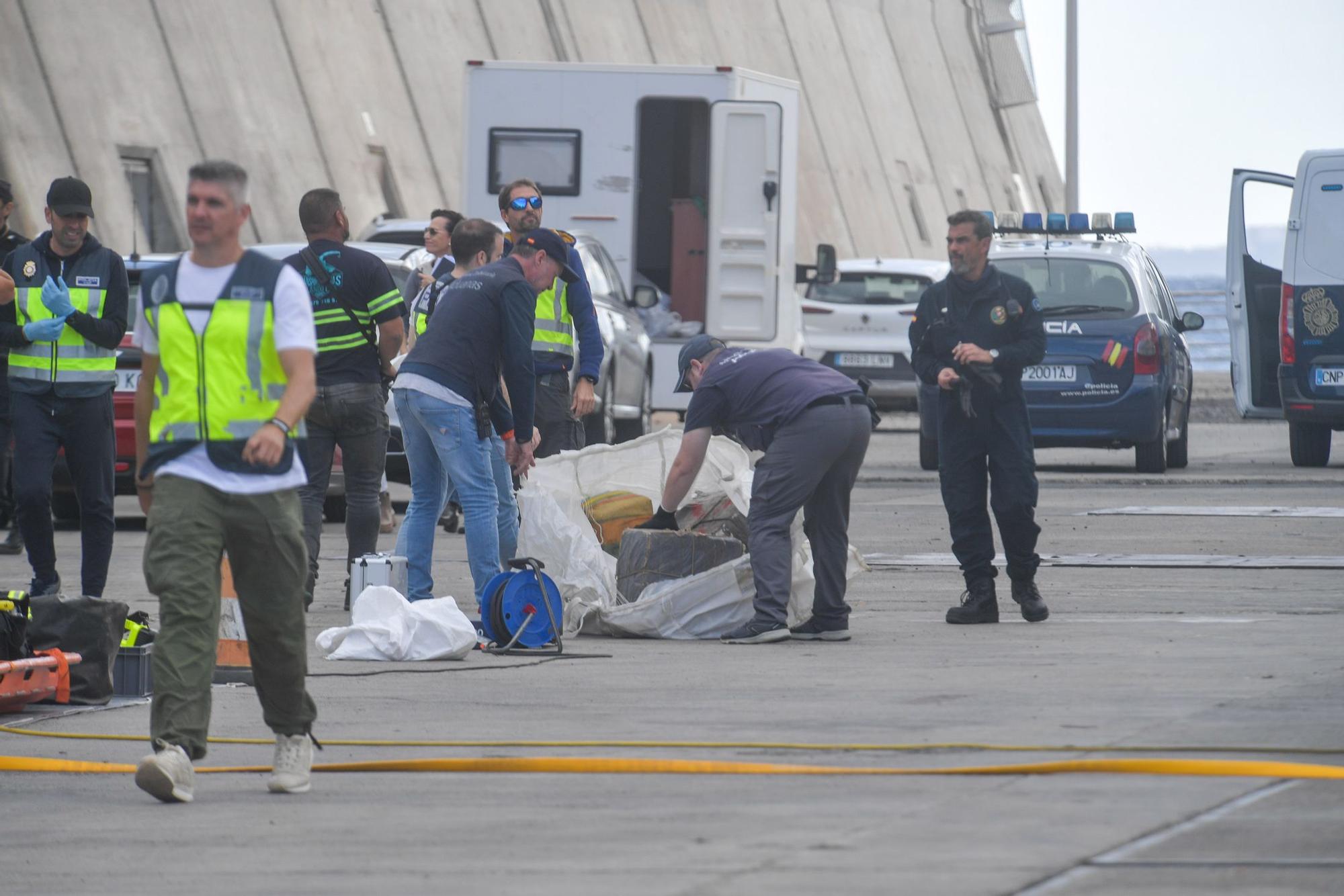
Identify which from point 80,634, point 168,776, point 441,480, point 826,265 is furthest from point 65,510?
point 168,776

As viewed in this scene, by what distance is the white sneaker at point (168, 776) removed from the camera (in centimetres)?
627

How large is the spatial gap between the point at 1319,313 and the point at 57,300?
1171 centimetres

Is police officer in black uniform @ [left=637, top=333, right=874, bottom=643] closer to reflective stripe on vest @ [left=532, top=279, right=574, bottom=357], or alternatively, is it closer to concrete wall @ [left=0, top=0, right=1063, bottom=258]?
reflective stripe on vest @ [left=532, top=279, right=574, bottom=357]

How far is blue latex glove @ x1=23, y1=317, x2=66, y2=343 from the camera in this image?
10.2m

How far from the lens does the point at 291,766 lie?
255 inches

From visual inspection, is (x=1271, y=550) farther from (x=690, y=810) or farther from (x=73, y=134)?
(x=73, y=134)

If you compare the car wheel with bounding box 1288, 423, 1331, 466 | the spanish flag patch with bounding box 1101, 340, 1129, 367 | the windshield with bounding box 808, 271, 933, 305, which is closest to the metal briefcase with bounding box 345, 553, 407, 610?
the spanish flag patch with bounding box 1101, 340, 1129, 367

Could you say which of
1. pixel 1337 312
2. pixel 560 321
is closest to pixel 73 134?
pixel 1337 312

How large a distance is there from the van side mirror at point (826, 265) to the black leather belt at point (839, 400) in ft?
45.7

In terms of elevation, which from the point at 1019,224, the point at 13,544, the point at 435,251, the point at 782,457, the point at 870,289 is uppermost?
the point at 1019,224

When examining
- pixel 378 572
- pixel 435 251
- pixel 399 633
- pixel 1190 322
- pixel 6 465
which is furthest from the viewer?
pixel 1190 322

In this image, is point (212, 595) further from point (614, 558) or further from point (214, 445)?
point (614, 558)

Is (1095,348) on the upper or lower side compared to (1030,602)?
upper

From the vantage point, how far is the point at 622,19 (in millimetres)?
42344
